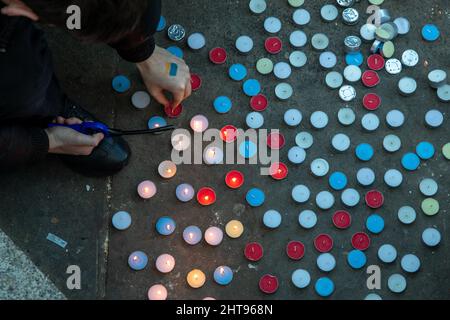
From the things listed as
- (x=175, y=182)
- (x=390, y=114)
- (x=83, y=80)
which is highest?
(x=83, y=80)

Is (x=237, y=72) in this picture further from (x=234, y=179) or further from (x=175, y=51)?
(x=234, y=179)

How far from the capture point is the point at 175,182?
1.93m

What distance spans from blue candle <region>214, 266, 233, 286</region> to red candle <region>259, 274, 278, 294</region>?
0.09 metres

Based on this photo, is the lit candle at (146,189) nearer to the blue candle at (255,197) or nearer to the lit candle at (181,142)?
the lit candle at (181,142)

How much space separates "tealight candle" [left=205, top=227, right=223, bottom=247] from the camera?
1.86 m

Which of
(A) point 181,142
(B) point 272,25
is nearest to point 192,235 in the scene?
(A) point 181,142

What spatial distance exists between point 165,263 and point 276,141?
0.51 m

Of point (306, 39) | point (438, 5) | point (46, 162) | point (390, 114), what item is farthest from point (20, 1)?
point (438, 5)

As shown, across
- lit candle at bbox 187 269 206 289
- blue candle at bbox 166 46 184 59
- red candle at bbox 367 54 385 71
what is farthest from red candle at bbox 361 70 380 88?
lit candle at bbox 187 269 206 289

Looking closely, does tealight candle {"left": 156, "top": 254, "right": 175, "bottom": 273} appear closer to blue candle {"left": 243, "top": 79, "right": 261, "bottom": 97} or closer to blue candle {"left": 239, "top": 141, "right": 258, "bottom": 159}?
blue candle {"left": 239, "top": 141, "right": 258, "bottom": 159}

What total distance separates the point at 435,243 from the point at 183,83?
88cm
